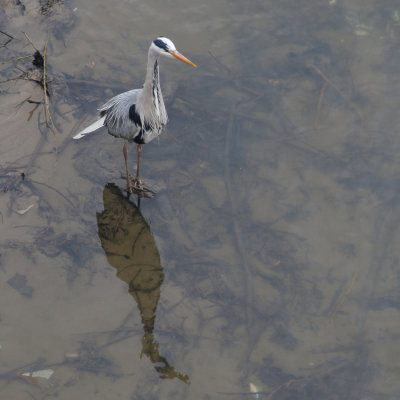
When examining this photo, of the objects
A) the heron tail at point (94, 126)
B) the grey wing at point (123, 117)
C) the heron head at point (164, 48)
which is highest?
the heron head at point (164, 48)

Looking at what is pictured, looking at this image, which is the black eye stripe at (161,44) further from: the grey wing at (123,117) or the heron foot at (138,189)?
the heron foot at (138,189)

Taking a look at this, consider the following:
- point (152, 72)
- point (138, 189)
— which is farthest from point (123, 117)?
point (138, 189)

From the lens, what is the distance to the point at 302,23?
808cm

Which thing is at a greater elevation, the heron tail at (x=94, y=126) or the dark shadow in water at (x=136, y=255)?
the heron tail at (x=94, y=126)

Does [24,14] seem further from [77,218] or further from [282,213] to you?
[282,213]

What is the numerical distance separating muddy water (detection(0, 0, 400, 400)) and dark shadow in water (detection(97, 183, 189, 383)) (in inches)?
0.7

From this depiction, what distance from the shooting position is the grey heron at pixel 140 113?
5.20m

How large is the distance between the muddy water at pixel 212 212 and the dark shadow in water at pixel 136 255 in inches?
0.7

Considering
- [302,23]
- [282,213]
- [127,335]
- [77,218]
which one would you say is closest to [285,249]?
[282,213]

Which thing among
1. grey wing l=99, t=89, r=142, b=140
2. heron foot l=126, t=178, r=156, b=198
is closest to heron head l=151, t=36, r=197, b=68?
grey wing l=99, t=89, r=142, b=140

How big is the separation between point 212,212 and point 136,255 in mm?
1047

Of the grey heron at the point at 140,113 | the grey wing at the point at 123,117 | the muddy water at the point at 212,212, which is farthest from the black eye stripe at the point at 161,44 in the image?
the muddy water at the point at 212,212

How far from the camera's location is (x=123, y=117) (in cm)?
579

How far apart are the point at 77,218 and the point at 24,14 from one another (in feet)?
12.6
